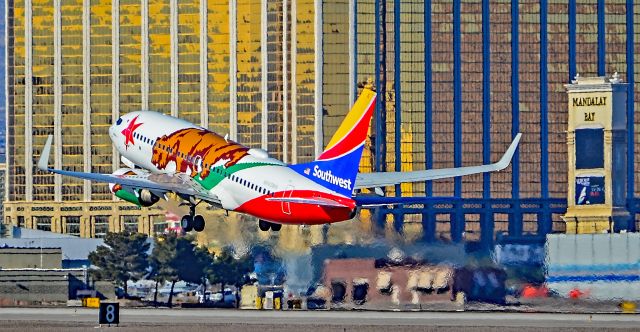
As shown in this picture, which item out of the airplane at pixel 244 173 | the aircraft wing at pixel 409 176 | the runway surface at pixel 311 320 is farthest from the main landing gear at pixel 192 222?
the aircraft wing at pixel 409 176

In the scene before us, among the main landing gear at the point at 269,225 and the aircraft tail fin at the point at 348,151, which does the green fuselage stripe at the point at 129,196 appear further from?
the aircraft tail fin at the point at 348,151

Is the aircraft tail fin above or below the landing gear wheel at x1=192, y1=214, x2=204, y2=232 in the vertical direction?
above

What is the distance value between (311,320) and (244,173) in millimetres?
17683

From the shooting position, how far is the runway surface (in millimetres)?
157375

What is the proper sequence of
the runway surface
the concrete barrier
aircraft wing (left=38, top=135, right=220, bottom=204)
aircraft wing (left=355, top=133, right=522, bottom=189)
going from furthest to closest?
the concrete barrier → the runway surface → aircraft wing (left=355, top=133, right=522, bottom=189) → aircraft wing (left=38, top=135, right=220, bottom=204)

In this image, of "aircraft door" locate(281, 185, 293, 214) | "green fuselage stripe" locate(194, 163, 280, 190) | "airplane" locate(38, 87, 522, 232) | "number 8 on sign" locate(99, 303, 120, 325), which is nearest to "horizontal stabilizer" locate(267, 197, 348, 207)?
"airplane" locate(38, 87, 522, 232)

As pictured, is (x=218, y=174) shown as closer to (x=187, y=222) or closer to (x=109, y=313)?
(x=187, y=222)

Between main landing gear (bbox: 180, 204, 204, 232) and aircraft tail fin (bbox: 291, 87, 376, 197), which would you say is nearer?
aircraft tail fin (bbox: 291, 87, 376, 197)

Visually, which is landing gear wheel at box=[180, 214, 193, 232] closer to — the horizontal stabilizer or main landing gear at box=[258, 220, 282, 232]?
main landing gear at box=[258, 220, 282, 232]

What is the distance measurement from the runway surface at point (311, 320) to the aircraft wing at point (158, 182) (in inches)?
369

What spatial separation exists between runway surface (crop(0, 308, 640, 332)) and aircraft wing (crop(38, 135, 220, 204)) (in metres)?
9.37

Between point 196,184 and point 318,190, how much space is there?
15.3 m

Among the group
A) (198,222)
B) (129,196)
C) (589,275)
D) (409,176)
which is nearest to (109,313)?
(129,196)

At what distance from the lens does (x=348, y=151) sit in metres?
144
